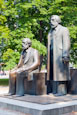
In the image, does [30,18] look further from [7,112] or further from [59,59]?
[7,112]

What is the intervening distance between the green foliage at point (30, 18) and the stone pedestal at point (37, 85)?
962cm

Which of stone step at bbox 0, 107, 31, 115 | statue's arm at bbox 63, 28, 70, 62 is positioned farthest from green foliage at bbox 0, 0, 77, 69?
stone step at bbox 0, 107, 31, 115

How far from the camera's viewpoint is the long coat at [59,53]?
261 inches

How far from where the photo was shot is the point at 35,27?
1845cm

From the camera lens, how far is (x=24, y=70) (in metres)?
6.49

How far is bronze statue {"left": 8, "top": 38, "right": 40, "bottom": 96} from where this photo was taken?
20.8ft

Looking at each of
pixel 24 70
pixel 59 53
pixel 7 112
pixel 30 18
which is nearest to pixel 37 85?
pixel 24 70

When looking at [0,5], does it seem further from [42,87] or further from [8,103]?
[8,103]

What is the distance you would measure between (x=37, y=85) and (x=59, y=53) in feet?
4.18

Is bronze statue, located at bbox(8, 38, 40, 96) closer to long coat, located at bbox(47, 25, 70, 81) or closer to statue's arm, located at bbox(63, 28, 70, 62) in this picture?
long coat, located at bbox(47, 25, 70, 81)

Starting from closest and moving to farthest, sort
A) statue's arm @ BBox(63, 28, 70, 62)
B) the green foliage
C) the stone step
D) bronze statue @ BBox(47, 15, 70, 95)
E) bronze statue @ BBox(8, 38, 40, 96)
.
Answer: the stone step → bronze statue @ BBox(8, 38, 40, 96) → statue's arm @ BBox(63, 28, 70, 62) → bronze statue @ BBox(47, 15, 70, 95) → the green foliage

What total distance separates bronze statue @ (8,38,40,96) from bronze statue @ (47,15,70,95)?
0.57 m

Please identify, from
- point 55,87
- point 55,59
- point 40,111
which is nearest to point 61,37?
point 55,59

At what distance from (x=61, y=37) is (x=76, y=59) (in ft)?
42.6
